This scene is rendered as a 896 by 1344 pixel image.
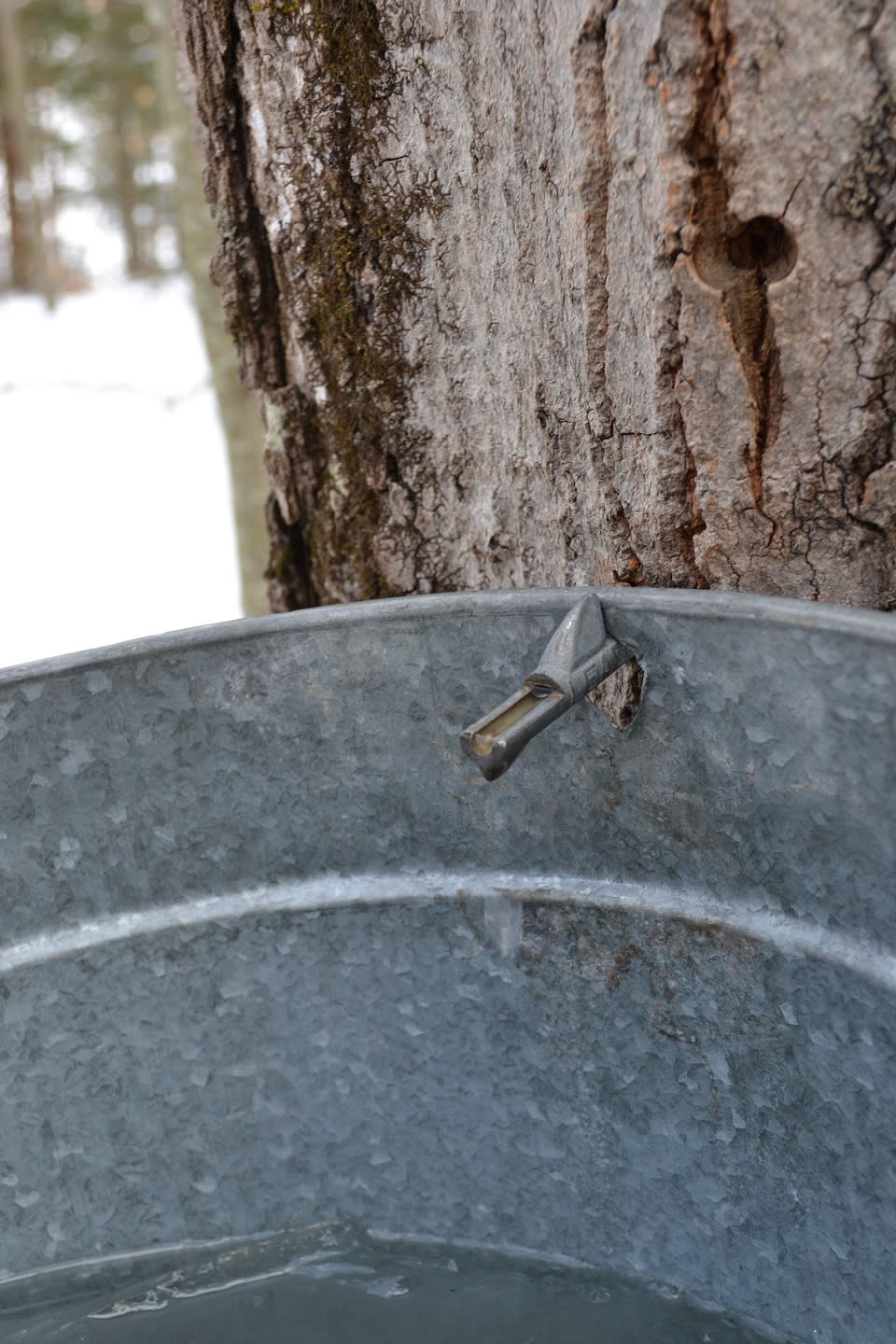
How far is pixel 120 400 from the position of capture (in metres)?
6.77

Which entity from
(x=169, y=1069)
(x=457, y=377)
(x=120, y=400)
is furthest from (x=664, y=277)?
(x=120, y=400)

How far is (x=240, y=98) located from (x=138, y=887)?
2.75 ft

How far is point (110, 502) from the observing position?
16.9 ft

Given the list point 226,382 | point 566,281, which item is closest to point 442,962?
point 566,281

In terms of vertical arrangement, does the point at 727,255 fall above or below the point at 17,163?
below

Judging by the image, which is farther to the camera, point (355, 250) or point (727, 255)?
point (355, 250)

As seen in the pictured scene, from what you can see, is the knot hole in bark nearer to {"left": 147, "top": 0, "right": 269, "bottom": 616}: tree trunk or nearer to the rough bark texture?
the rough bark texture

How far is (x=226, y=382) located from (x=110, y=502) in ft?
7.71

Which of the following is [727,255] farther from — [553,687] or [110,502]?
[110,502]

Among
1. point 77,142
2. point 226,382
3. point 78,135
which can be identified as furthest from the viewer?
point 78,135

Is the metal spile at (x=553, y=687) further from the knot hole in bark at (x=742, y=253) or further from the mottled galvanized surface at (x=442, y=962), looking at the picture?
the knot hole in bark at (x=742, y=253)

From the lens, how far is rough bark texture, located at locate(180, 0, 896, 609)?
2.88 feet

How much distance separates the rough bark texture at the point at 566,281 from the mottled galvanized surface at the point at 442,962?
0.22 m

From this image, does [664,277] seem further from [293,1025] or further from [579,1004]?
[293,1025]
